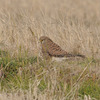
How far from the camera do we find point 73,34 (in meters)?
9.02

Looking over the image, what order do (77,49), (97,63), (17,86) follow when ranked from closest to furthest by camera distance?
(17,86)
(97,63)
(77,49)

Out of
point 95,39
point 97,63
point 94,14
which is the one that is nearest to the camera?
point 97,63

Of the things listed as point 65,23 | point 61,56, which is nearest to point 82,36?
point 65,23

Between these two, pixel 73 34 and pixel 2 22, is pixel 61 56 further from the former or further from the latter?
pixel 2 22

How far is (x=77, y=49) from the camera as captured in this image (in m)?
8.18

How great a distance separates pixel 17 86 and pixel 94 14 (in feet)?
48.5

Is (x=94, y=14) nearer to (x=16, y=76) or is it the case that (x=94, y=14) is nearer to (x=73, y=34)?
(x=73, y=34)

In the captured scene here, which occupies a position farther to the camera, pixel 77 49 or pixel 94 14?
pixel 94 14

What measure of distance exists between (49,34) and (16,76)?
9.09 ft

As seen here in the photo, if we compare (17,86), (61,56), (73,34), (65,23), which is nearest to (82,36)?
(73,34)

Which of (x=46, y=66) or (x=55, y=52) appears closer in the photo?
→ (x=46, y=66)

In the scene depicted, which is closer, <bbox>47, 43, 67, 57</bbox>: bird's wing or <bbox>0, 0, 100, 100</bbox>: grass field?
<bbox>0, 0, 100, 100</bbox>: grass field

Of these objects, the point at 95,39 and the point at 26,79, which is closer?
the point at 26,79

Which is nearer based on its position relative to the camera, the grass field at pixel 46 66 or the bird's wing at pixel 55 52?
the grass field at pixel 46 66
